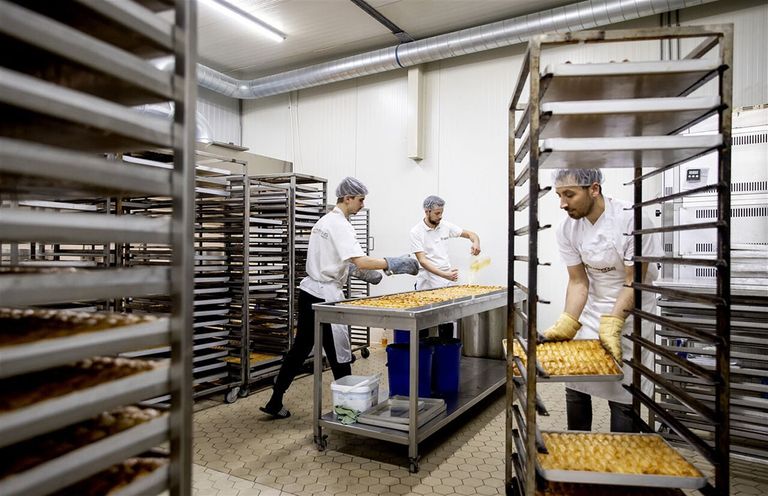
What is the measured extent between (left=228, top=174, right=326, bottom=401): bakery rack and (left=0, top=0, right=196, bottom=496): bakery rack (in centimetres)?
352

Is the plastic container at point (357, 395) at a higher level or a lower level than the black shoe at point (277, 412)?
higher

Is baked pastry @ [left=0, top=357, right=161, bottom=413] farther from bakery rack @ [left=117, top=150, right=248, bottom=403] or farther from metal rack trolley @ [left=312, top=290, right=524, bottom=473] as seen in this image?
bakery rack @ [left=117, top=150, right=248, bottom=403]

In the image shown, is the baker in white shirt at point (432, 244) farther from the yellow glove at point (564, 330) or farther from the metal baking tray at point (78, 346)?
the metal baking tray at point (78, 346)

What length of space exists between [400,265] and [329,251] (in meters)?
0.68

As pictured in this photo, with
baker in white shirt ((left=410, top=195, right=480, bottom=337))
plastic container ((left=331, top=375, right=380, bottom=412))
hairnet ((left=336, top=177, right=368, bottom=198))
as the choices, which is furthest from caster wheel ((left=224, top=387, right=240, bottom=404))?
baker in white shirt ((left=410, top=195, right=480, bottom=337))

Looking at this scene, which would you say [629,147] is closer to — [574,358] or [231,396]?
[574,358]

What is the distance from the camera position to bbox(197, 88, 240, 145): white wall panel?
762 centimetres

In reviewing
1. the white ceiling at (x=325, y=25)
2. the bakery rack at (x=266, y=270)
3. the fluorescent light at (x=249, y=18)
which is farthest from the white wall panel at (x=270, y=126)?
the bakery rack at (x=266, y=270)

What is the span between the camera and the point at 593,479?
1.59 meters

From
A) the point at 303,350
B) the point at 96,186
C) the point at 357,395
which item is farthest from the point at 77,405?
the point at 303,350

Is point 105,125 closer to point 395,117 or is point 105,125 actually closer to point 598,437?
point 598,437

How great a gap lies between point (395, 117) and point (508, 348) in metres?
5.24

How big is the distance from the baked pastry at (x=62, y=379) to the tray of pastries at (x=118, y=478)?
7.0 inches

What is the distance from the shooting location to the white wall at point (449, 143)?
5.45 m
